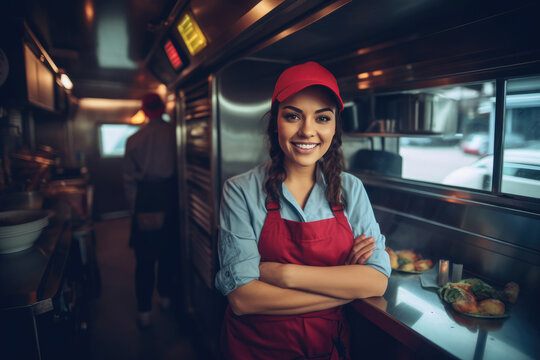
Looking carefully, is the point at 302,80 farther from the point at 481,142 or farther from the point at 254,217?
the point at 481,142

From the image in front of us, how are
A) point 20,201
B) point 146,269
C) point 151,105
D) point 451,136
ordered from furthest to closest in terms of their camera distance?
point 151,105, point 146,269, point 20,201, point 451,136

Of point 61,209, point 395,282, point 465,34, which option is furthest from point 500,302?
point 61,209

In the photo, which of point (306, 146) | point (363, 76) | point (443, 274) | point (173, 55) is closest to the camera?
point (306, 146)

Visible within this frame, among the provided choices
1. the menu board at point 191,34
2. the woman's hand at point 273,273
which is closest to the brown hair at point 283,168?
the woman's hand at point 273,273

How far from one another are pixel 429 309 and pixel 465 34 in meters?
1.26

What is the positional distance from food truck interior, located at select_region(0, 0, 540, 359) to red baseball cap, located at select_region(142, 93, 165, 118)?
0.25 metres

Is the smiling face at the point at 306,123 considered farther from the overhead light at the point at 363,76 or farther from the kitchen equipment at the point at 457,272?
the kitchen equipment at the point at 457,272

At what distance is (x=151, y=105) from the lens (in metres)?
3.23

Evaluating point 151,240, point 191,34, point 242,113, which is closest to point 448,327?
point 242,113

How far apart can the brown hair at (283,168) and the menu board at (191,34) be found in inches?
43.4

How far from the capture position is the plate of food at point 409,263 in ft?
5.56

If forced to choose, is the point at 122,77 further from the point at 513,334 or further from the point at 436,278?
the point at 513,334

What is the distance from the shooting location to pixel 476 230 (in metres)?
1.63

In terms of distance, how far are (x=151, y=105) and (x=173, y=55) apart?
593 mm
